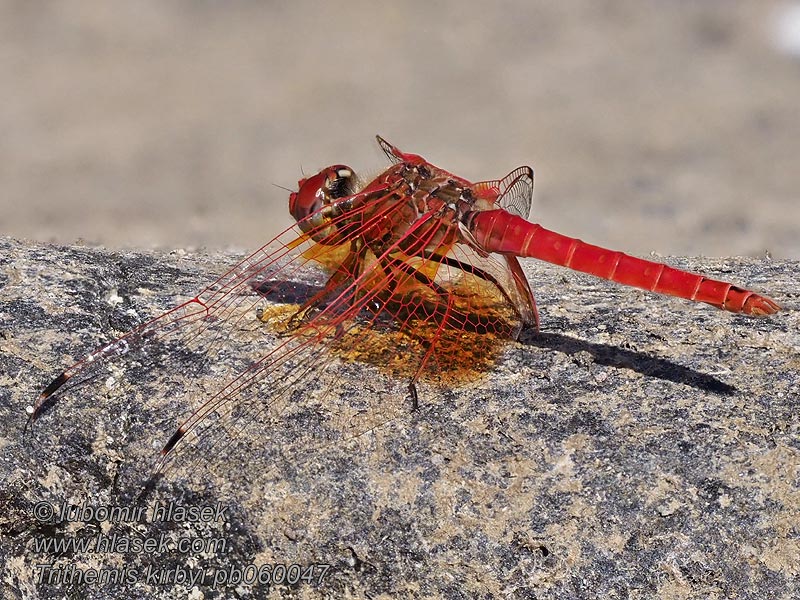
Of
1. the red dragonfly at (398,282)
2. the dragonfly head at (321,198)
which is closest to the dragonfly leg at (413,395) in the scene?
the red dragonfly at (398,282)

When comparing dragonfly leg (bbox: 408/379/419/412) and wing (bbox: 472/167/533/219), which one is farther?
wing (bbox: 472/167/533/219)

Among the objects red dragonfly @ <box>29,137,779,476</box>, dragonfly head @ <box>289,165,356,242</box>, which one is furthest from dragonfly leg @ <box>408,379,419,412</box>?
dragonfly head @ <box>289,165,356,242</box>

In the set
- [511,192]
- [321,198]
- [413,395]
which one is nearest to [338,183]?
[321,198]

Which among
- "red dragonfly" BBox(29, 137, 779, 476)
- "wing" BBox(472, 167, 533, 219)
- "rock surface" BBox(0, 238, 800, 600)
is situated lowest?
"rock surface" BBox(0, 238, 800, 600)

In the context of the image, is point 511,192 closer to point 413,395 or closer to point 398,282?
point 398,282

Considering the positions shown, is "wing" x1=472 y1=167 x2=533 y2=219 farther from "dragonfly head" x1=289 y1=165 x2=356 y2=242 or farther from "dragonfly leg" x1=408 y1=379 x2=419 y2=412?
"dragonfly leg" x1=408 y1=379 x2=419 y2=412

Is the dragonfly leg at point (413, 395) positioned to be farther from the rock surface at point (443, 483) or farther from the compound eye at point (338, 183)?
the compound eye at point (338, 183)

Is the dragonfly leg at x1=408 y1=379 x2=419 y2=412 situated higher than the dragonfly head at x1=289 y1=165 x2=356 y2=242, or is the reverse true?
the dragonfly head at x1=289 y1=165 x2=356 y2=242
